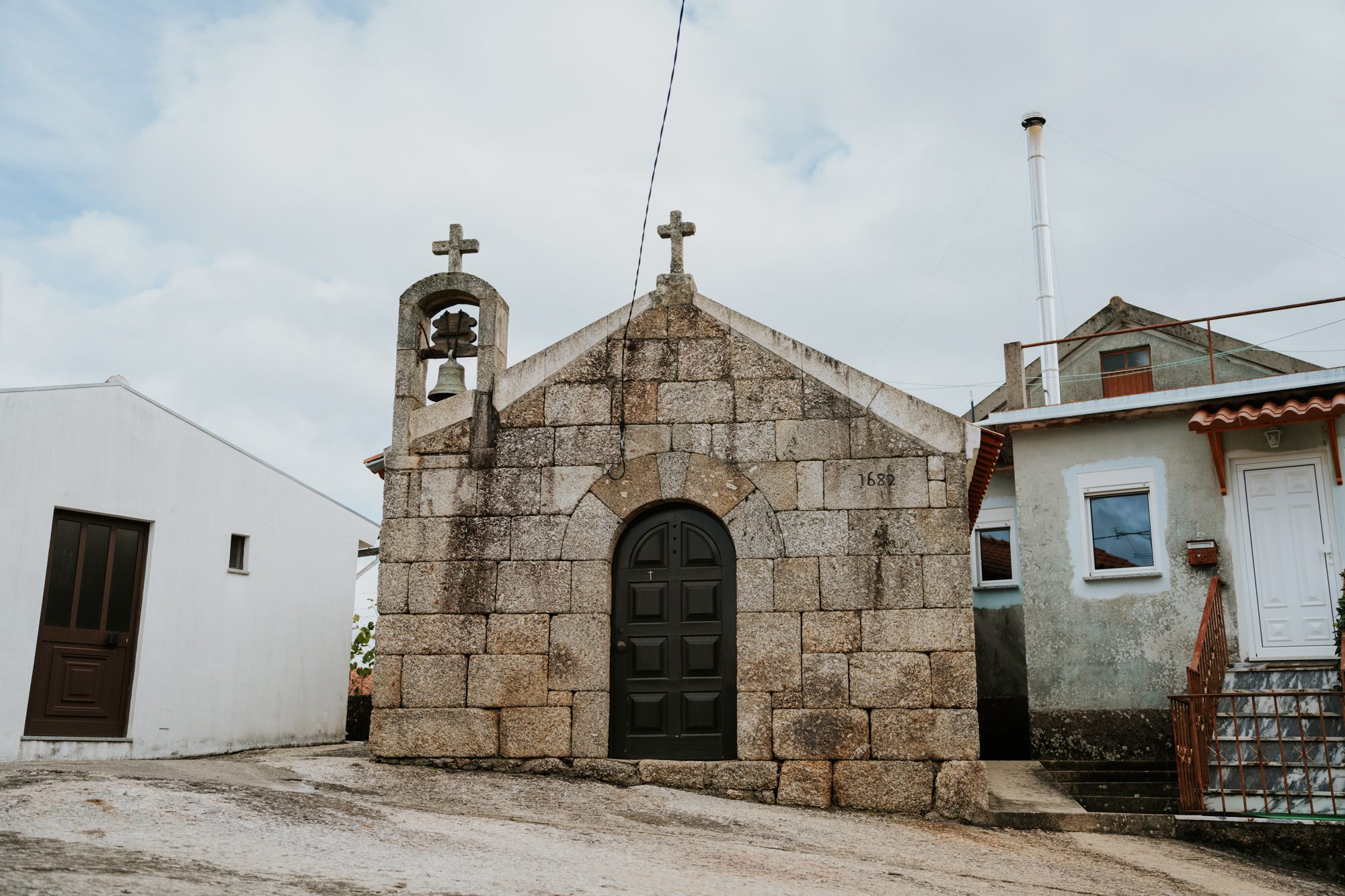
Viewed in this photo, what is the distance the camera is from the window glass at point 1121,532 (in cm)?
1181

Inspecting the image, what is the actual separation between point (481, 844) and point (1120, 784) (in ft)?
20.1

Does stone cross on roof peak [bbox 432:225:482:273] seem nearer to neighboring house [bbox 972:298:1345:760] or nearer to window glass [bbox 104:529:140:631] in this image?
window glass [bbox 104:529:140:631]

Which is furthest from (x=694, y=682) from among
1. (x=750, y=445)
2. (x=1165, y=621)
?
(x=1165, y=621)

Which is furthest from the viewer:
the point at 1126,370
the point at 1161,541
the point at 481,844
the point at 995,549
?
the point at 1126,370

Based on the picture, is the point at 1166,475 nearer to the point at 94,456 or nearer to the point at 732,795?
the point at 732,795

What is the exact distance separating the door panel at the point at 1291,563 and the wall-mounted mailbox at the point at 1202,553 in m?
0.35

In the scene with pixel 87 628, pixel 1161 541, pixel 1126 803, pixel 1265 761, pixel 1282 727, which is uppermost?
pixel 1161 541

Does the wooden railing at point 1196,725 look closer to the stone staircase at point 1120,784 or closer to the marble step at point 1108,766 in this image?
the stone staircase at point 1120,784

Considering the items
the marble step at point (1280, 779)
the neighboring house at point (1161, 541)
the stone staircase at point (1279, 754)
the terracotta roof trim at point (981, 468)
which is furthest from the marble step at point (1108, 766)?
the terracotta roof trim at point (981, 468)

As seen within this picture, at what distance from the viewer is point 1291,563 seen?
11.0 metres

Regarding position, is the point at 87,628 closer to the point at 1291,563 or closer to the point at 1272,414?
the point at 1272,414

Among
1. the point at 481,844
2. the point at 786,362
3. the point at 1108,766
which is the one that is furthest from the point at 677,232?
the point at 1108,766

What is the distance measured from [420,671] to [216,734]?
15.9 feet

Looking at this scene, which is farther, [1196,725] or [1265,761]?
[1265,761]
